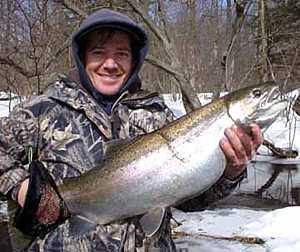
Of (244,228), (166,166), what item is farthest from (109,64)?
(244,228)

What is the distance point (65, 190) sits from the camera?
200cm

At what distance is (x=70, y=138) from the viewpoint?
2.11 metres

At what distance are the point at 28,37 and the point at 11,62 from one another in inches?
26.9

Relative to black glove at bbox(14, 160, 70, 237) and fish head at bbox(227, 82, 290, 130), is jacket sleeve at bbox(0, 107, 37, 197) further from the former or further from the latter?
fish head at bbox(227, 82, 290, 130)

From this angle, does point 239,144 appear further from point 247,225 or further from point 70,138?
point 247,225

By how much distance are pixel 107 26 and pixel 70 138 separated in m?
0.46

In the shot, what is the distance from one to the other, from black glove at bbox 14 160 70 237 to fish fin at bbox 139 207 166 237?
28cm

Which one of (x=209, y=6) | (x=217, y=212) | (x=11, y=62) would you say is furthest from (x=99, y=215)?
(x=209, y=6)

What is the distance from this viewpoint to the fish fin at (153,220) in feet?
6.43

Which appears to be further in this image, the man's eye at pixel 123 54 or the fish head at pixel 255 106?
the man's eye at pixel 123 54

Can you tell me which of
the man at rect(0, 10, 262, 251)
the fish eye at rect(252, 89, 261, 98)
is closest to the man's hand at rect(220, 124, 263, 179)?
the man at rect(0, 10, 262, 251)

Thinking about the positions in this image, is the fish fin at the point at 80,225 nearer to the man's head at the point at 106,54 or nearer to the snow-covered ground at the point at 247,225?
the man's head at the point at 106,54

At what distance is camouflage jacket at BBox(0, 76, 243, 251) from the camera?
2.03 metres

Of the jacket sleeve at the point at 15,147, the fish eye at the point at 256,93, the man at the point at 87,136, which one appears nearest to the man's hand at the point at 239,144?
the man at the point at 87,136
